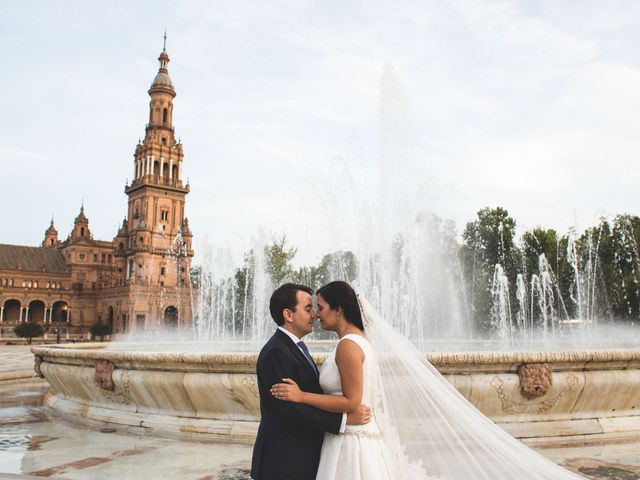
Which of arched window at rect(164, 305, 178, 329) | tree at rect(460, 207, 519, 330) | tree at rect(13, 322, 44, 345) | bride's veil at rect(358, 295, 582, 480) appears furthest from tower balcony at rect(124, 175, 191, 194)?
bride's veil at rect(358, 295, 582, 480)

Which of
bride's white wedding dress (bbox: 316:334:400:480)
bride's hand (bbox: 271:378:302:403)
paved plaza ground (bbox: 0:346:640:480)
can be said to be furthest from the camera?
paved plaza ground (bbox: 0:346:640:480)

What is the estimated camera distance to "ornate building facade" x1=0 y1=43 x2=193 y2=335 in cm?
7019

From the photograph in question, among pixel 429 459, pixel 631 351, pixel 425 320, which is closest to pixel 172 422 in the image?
pixel 429 459

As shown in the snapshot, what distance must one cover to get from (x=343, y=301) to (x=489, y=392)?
3.52m

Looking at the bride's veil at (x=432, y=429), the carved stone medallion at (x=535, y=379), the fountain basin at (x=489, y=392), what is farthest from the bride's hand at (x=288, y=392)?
the carved stone medallion at (x=535, y=379)

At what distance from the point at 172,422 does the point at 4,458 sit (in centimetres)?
163

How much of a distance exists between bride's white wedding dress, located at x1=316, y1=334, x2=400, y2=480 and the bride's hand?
19 centimetres

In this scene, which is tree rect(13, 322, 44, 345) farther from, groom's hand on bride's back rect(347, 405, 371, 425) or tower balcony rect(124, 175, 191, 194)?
groom's hand on bride's back rect(347, 405, 371, 425)

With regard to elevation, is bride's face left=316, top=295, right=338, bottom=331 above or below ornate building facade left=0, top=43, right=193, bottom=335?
below

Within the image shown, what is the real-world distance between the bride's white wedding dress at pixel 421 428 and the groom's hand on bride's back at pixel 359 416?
0.06m

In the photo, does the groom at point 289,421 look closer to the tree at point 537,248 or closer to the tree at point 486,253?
the tree at point 486,253

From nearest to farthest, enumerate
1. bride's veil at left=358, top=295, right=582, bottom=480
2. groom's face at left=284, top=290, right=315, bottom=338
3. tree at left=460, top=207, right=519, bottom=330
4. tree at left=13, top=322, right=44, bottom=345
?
groom's face at left=284, top=290, right=315, bottom=338
bride's veil at left=358, top=295, right=582, bottom=480
tree at left=460, top=207, right=519, bottom=330
tree at left=13, top=322, right=44, bottom=345

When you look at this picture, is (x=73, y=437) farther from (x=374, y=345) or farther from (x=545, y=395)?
(x=545, y=395)

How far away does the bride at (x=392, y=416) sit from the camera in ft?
8.26
